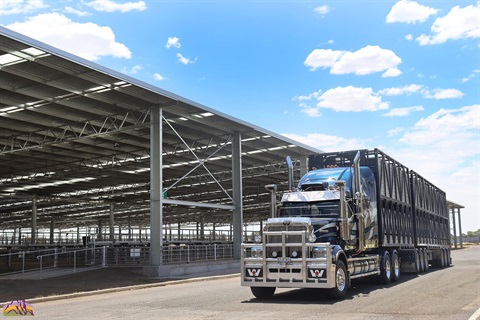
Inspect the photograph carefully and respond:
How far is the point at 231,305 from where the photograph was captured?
12.8 metres

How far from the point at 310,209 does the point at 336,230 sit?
1.04 meters

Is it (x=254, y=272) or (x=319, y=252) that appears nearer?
(x=319, y=252)

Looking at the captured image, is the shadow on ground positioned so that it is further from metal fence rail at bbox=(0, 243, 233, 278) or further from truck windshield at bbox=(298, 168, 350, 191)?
truck windshield at bbox=(298, 168, 350, 191)

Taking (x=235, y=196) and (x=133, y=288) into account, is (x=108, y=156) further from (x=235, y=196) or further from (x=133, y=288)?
(x=133, y=288)

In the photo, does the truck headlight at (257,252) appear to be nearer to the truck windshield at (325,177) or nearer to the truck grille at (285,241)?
the truck grille at (285,241)

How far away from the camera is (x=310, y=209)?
14992 millimetres

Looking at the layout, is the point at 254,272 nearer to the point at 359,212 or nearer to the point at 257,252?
the point at 257,252

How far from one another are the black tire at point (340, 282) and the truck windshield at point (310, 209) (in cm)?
155

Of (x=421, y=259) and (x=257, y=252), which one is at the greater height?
(x=257, y=252)

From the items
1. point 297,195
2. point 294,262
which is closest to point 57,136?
point 297,195

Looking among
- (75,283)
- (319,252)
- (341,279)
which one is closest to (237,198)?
(75,283)

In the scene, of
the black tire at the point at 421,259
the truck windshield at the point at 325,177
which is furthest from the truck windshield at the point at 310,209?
the black tire at the point at 421,259

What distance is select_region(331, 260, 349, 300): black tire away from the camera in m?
13.3

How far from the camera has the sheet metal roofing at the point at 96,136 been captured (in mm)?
20719
